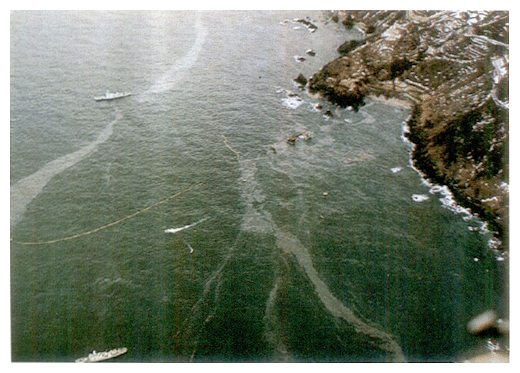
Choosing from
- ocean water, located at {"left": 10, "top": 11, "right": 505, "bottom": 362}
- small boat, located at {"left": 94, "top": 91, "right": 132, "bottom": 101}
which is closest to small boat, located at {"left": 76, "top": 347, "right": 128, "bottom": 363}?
ocean water, located at {"left": 10, "top": 11, "right": 505, "bottom": 362}

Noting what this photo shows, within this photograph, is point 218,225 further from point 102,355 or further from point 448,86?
point 448,86

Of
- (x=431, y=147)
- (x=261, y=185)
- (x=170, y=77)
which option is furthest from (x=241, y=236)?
(x=170, y=77)

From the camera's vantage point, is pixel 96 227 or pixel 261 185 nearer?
Answer: pixel 96 227

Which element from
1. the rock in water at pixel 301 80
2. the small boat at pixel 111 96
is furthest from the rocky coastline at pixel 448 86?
the small boat at pixel 111 96

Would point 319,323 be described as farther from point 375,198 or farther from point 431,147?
point 431,147

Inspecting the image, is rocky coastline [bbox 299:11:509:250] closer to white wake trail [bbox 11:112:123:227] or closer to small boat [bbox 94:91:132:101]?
small boat [bbox 94:91:132:101]

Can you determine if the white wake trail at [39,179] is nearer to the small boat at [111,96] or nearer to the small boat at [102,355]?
the small boat at [111,96]

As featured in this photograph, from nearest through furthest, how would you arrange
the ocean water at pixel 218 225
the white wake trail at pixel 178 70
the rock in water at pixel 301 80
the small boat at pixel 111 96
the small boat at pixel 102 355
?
the small boat at pixel 102 355
the ocean water at pixel 218 225
the small boat at pixel 111 96
the white wake trail at pixel 178 70
the rock in water at pixel 301 80
